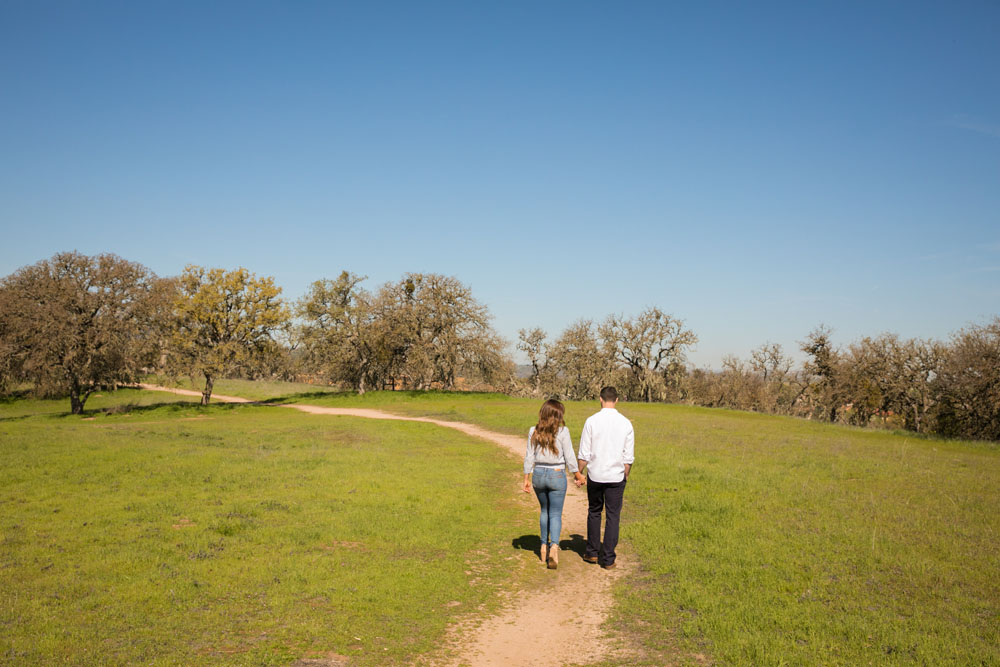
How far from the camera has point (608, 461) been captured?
8.55 meters

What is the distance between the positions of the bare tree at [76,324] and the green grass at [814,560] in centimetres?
2967

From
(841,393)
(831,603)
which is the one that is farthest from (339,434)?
(841,393)

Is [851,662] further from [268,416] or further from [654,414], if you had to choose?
[268,416]

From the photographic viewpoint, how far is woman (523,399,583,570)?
855 cm

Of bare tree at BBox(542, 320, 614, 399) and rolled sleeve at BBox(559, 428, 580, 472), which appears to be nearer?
rolled sleeve at BBox(559, 428, 580, 472)

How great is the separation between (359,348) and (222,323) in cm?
1035

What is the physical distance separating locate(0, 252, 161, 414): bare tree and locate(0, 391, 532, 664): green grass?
15.6 metres

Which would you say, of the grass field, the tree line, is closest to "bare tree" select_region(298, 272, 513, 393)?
the tree line

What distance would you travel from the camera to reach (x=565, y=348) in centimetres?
6869

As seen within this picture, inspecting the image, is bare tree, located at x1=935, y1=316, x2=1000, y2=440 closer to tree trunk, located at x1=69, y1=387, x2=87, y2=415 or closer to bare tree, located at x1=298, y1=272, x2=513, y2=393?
bare tree, located at x1=298, y1=272, x2=513, y2=393

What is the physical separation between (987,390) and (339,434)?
35.1 m

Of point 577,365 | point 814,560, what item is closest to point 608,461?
point 814,560

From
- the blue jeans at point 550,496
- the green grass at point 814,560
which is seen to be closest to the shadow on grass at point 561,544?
the blue jeans at point 550,496

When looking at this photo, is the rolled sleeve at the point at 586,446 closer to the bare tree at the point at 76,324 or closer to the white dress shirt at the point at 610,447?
the white dress shirt at the point at 610,447
